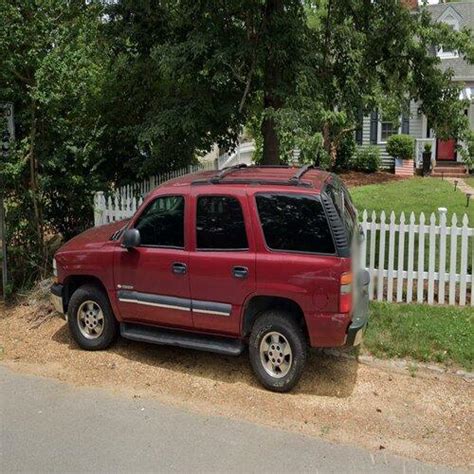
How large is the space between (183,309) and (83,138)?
3.46 metres

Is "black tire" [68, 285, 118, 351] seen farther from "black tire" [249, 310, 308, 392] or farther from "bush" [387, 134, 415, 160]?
"bush" [387, 134, 415, 160]

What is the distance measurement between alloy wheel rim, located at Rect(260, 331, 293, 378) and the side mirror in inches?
59.0

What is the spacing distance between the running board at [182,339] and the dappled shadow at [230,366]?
27cm

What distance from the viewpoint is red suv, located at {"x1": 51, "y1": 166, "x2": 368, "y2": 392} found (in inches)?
185

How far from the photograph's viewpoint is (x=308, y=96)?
660 centimetres

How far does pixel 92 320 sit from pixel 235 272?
183 cm

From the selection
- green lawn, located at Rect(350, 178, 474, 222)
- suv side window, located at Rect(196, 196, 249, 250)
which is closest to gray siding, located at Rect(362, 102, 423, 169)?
green lawn, located at Rect(350, 178, 474, 222)

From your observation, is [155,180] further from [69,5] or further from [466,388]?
[466,388]

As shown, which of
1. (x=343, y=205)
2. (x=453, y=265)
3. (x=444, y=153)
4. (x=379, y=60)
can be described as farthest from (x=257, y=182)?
(x=444, y=153)

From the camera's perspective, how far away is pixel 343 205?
5.20 meters

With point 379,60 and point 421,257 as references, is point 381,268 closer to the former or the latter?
point 421,257

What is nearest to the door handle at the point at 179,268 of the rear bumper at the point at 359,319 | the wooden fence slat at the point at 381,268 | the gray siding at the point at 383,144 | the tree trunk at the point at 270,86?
the rear bumper at the point at 359,319

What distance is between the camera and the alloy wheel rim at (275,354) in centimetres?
488

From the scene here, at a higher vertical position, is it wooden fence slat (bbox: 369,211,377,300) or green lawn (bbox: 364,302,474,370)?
wooden fence slat (bbox: 369,211,377,300)
